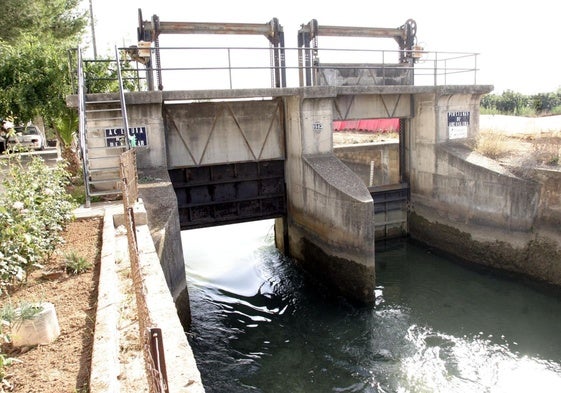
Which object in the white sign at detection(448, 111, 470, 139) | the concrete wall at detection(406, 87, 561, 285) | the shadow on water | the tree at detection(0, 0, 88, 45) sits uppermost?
the tree at detection(0, 0, 88, 45)

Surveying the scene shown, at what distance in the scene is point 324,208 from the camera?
1158cm

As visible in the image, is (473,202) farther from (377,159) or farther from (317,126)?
(377,159)

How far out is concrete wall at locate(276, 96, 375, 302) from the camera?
417 inches

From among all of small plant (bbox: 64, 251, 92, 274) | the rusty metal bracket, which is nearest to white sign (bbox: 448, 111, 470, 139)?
small plant (bbox: 64, 251, 92, 274)

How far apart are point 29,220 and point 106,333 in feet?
8.29

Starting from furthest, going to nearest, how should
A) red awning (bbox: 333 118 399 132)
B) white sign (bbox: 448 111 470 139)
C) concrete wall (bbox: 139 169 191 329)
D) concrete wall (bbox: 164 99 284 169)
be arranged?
red awning (bbox: 333 118 399 132), white sign (bbox: 448 111 470 139), concrete wall (bbox: 164 99 284 169), concrete wall (bbox: 139 169 191 329)

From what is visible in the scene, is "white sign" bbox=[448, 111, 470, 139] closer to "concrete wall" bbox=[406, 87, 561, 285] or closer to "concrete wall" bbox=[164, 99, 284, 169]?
"concrete wall" bbox=[406, 87, 561, 285]

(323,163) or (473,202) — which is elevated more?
(323,163)

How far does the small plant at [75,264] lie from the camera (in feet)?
17.7

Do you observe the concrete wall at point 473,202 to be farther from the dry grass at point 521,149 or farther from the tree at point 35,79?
the tree at point 35,79

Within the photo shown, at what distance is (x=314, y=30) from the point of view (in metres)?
13.9

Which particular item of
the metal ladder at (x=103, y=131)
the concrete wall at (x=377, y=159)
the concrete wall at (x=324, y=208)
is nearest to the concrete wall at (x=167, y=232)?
the metal ladder at (x=103, y=131)

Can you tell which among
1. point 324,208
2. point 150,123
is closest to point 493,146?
point 324,208

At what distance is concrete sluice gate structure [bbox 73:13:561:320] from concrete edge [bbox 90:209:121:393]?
4099 mm
